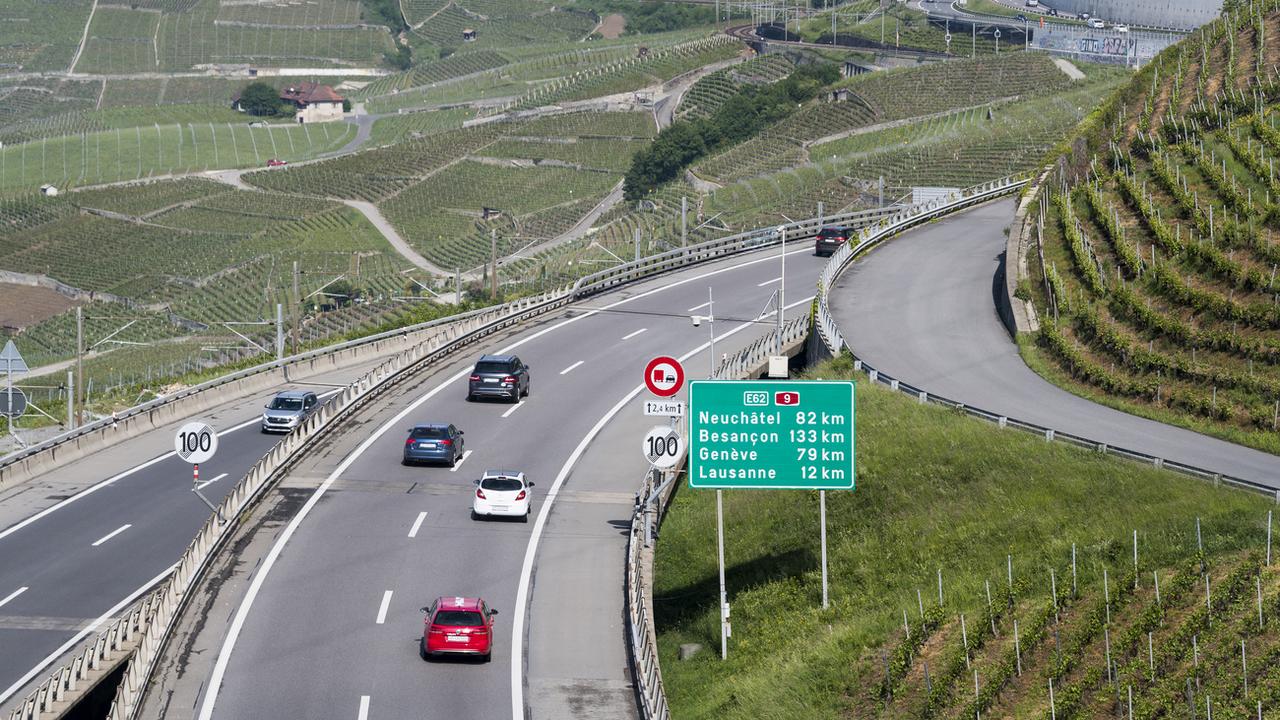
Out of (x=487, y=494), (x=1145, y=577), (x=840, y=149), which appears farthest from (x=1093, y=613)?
(x=840, y=149)

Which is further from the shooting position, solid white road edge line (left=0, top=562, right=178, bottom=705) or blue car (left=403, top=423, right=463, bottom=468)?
blue car (left=403, top=423, right=463, bottom=468)

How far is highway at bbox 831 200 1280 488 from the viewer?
46094 mm

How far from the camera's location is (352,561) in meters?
42.2

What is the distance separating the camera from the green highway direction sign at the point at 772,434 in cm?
3834

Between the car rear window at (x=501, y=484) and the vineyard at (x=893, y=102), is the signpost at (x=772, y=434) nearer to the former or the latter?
the car rear window at (x=501, y=484)

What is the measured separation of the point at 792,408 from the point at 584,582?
298 inches

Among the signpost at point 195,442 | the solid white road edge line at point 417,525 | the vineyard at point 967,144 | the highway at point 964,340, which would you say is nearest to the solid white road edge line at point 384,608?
the solid white road edge line at point 417,525

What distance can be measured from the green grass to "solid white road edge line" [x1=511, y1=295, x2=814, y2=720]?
3.79 metres

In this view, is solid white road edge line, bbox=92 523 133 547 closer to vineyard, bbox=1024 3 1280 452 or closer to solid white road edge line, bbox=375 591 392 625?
solid white road edge line, bbox=375 591 392 625

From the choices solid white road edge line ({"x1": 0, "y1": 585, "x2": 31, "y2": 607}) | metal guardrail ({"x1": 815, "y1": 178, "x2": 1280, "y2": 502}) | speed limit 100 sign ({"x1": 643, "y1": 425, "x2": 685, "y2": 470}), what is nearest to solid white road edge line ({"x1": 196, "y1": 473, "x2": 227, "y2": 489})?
solid white road edge line ({"x1": 0, "y1": 585, "x2": 31, "y2": 607})

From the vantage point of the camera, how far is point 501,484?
46094 millimetres

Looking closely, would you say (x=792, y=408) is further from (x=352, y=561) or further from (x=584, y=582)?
(x=352, y=561)

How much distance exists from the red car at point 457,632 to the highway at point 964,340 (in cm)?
1974

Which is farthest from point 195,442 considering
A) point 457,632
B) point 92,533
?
point 457,632
